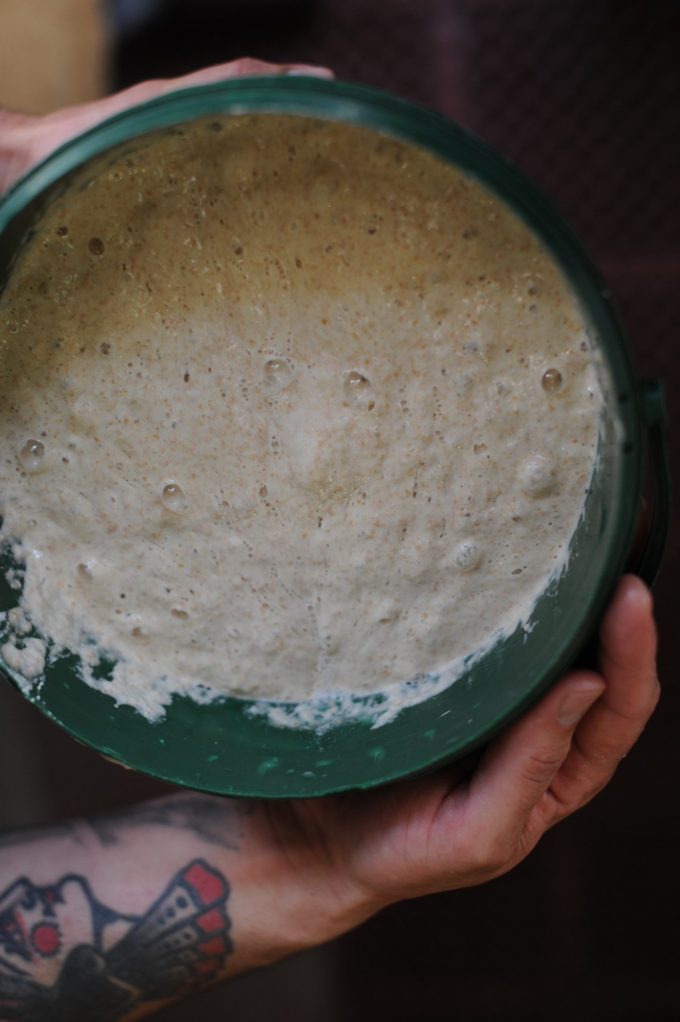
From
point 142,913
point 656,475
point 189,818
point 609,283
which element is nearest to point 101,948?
point 142,913

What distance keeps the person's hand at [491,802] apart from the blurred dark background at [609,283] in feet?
3.69

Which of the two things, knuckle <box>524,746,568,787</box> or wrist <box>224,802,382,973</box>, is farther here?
wrist <box>224,802,382,973</box>

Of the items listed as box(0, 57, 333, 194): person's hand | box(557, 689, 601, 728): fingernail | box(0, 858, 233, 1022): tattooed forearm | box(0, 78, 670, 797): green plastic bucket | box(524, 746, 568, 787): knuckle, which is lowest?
box(0, 858, 233, 1022): tattooed forearm

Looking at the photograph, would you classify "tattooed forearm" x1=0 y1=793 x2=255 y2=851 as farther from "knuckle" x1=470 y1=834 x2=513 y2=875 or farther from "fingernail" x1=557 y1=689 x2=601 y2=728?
"fingernail" x1=557 y1=689 x2=601 y2=728

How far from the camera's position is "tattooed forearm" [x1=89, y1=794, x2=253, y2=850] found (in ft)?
4.02

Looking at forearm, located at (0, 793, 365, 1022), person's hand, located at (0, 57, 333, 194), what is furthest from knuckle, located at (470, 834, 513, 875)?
person's hand, located at (0, 57, 333, 194)

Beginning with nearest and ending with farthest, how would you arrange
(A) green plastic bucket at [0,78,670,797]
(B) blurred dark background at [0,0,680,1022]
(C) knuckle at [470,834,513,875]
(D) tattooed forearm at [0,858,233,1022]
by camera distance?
(A) green plastic bucket at [0,78,670,797] < (C) knuckle at [470,834,513,875] < (D) tattooed forearm at [0,858,233,1022] < (B) blurred dark background at [0,0,680,1022]

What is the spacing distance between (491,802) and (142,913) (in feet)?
1.66

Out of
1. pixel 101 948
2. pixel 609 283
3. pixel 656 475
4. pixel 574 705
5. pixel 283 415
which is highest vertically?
pixel 609 283

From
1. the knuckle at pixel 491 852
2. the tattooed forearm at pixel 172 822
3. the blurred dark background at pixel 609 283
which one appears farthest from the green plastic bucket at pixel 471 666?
the blurred dark background at pixel 609 283

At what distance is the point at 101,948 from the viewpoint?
124 centimetres

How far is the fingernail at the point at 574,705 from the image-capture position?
33.8 inches

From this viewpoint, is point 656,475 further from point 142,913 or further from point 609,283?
point 609,283

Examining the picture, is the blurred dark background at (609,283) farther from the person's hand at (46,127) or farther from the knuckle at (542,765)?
the knuckle at (542,765)
